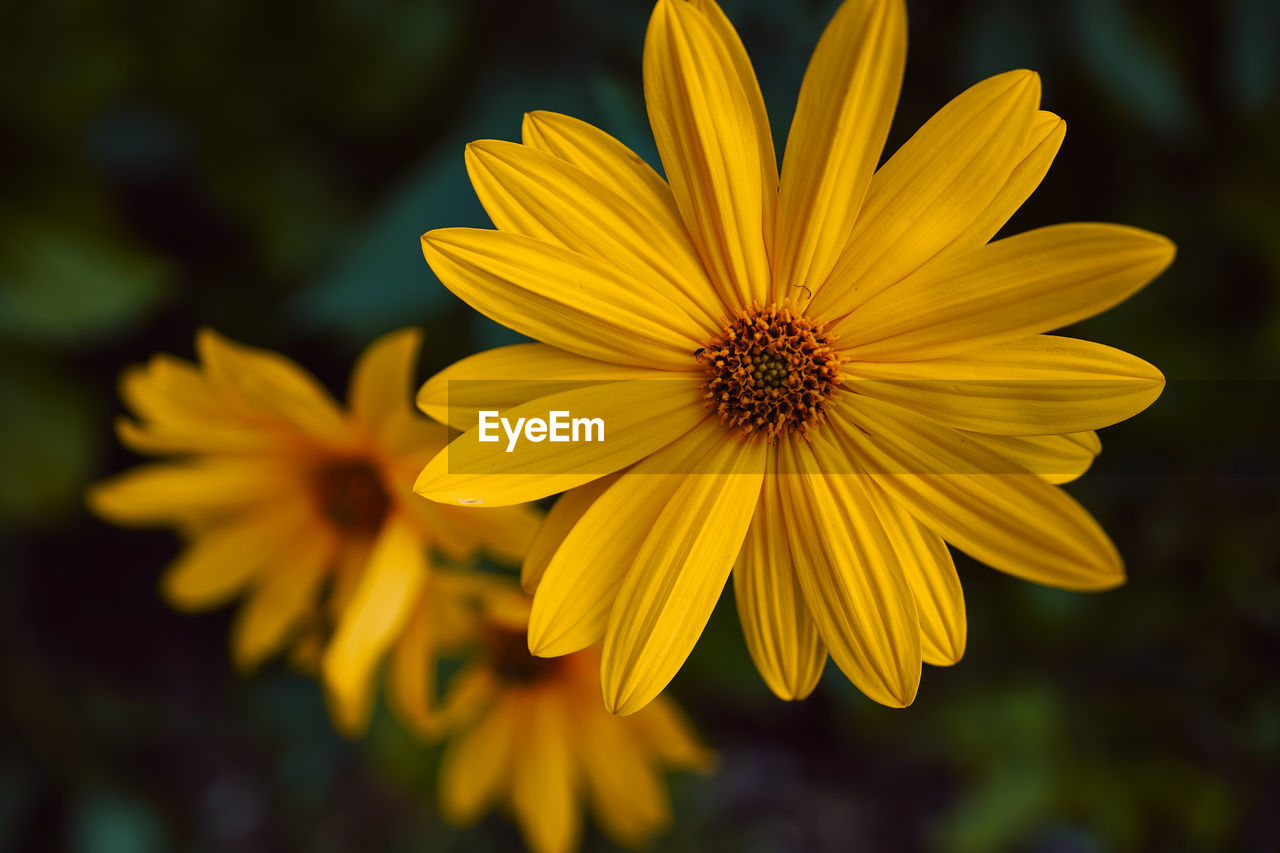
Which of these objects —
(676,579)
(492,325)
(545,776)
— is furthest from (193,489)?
(676,579)

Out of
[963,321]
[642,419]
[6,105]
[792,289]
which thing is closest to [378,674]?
[642,419]

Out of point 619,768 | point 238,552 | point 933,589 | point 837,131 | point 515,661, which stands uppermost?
point 837,131

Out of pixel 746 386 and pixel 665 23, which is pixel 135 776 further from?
pixel 665 23

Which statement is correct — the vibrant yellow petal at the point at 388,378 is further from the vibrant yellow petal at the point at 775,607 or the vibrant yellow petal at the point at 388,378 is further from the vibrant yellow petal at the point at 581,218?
the vibrant yellow petal at the point at 775,607

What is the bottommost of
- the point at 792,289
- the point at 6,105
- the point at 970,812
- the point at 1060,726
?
the point at 970,812

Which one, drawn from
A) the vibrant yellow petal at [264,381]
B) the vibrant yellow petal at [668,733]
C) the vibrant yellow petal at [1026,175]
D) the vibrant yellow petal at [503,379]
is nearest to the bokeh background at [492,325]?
the vibrant yellow petal at [668,733]

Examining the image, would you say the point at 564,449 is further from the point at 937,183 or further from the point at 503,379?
the point at 937,183

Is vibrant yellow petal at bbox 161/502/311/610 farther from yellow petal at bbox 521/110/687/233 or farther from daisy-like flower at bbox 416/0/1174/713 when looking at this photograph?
yellow petal at bbox 521/110/687/233
